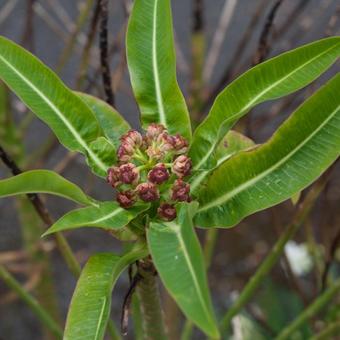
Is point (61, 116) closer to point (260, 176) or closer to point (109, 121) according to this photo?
point (109, 121)

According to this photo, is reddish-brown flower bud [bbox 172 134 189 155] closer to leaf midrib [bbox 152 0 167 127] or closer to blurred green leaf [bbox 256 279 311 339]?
leaf midrib [bbox 152 0 167 127]

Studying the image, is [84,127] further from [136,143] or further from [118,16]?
[118,16]

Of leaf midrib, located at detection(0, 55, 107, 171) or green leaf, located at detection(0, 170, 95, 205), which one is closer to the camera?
green leaf, located at detection(0, 170, 95, 205)

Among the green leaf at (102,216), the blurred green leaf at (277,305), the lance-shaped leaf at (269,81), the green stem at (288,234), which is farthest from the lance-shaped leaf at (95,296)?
the blurred green leaf at (277,305)

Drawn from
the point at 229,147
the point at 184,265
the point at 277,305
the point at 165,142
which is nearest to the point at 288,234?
the point at 229,147

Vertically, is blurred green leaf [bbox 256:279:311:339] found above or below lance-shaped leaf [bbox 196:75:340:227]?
below

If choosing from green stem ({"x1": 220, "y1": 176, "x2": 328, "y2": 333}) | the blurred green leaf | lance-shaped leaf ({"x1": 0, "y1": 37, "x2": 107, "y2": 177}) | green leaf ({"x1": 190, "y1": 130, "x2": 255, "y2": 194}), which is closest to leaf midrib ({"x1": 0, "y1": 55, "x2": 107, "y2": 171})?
lance-shaped leaf ({"x1": 0, "y1": 37, "x2": 107, "y2": 177})

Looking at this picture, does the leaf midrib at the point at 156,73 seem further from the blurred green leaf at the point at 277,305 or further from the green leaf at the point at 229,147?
the blurred green leaf at the point at 277,305
